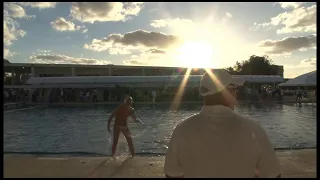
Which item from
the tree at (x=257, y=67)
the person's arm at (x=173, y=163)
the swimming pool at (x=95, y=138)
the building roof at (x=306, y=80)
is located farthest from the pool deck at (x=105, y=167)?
the tree at (x=257, y=67)

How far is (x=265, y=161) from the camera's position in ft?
7.25

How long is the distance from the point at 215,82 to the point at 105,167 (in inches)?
212

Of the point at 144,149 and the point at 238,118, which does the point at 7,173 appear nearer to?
the point at 144,149

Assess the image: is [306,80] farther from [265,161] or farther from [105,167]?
[265,161]

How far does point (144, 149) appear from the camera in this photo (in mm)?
10898

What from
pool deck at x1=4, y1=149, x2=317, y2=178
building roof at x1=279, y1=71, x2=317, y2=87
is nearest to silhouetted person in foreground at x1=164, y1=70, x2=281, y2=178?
pool deck at x1=4, y1=149, x2=317, y2=178

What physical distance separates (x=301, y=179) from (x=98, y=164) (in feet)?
12.6

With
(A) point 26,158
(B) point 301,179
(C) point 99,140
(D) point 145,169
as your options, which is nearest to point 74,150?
(C) point 99,140

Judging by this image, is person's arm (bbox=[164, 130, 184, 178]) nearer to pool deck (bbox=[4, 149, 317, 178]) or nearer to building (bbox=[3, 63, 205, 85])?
pool deck (bbox=[4, 149, 317, 178])

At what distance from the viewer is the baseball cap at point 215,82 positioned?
91.8 inches

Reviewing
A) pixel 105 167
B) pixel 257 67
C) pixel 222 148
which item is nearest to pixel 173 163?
pixel 222 148

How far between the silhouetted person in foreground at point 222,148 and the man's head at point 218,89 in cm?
4

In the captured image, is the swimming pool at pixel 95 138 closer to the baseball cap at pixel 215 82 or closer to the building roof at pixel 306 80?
the baseball cap at pixel 215 82

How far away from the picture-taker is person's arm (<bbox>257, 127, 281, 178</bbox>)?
7.22ft
